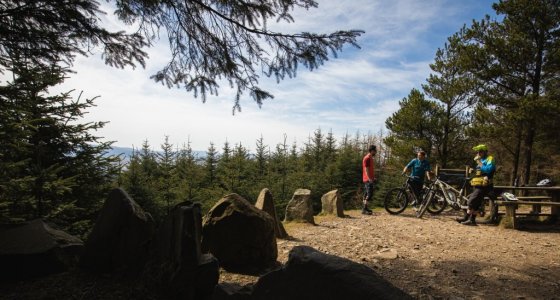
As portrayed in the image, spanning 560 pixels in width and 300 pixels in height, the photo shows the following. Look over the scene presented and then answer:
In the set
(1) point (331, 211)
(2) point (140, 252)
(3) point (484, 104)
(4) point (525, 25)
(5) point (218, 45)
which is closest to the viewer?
(2) point (140, 252)

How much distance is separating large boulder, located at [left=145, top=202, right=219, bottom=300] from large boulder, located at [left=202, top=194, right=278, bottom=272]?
1417 mm

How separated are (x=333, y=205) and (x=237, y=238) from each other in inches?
263

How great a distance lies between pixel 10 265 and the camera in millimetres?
3891

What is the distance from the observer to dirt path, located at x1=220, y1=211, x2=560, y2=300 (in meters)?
4.83

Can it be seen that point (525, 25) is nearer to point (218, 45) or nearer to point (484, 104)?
point (484, 104)

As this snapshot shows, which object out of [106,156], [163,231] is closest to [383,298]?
[163,231]

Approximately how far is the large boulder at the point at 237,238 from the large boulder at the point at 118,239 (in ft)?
4.54

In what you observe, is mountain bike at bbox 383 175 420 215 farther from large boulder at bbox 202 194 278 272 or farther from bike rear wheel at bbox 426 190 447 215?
large boulder at bbox 202 194 278 272

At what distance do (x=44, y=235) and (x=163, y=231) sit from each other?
5.63 ft

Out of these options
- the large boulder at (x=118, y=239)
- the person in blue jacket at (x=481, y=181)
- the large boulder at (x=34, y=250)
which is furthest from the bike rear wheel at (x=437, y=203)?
the large boulder at (x=34, y=250)

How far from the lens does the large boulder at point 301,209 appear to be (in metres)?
9.77

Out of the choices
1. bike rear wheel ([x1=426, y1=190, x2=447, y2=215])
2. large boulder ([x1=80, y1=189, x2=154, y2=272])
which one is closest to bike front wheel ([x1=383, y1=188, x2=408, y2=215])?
bike rear wheel ([x1=426, y1=190, x2=447, y2=215])

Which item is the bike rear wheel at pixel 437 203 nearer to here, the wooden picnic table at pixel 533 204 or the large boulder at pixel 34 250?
the wooden picnic table at pixel 533 204

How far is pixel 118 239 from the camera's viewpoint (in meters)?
4.13
